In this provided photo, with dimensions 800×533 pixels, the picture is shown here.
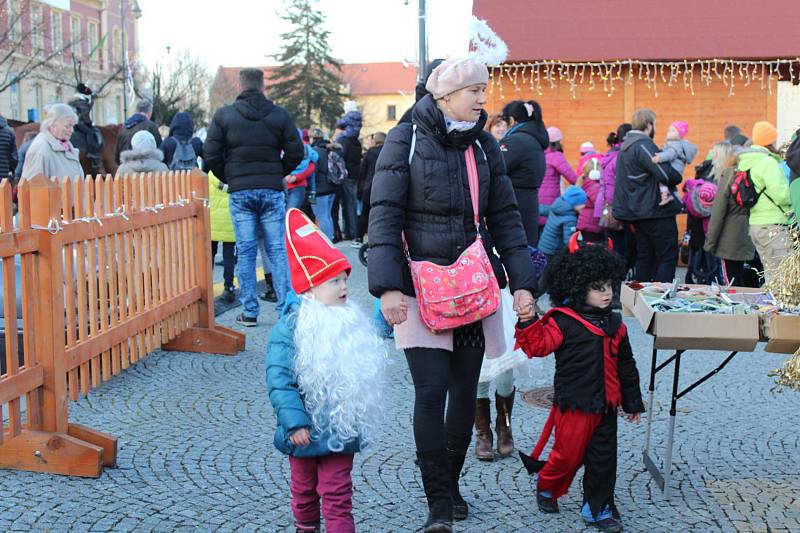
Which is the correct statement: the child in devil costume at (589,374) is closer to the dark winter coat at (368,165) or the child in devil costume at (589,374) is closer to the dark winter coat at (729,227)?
the dark winter coat at (729,227)

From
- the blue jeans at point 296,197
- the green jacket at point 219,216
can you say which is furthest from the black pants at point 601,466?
the blue jeans at point 296,197

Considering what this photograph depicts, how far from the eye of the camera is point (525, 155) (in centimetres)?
790

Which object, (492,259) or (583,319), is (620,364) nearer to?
(583,319)

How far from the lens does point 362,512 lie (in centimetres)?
447

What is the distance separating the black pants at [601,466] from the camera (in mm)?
4273

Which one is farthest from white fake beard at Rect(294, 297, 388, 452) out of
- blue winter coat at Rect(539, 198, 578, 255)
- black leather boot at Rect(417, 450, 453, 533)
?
blue winter coat at Rect(539, 198, 578, 255)

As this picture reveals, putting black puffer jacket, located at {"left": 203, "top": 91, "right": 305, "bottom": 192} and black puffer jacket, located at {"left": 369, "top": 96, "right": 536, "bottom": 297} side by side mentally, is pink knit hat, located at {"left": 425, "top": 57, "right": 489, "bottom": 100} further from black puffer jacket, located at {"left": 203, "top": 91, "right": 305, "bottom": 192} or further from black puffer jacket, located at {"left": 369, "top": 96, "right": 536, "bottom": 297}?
black puffer jacket, located at {"left": 203, "top": 91, "right": 305, "bottom": 192}

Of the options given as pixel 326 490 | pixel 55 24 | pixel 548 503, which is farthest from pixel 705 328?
pixel 55 24

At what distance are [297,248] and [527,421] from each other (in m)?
2.70

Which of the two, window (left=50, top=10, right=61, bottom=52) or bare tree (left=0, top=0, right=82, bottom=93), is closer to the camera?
bare tree (left=0, top=0, right=82, bottom=93)

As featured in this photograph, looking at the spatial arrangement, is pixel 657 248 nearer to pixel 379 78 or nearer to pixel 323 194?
pixel 323 194

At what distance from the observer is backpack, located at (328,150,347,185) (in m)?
16.0

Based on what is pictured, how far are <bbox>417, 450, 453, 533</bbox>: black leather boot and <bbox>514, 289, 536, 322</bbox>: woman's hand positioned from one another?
68cm

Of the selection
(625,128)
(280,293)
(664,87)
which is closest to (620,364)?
(280,293)
